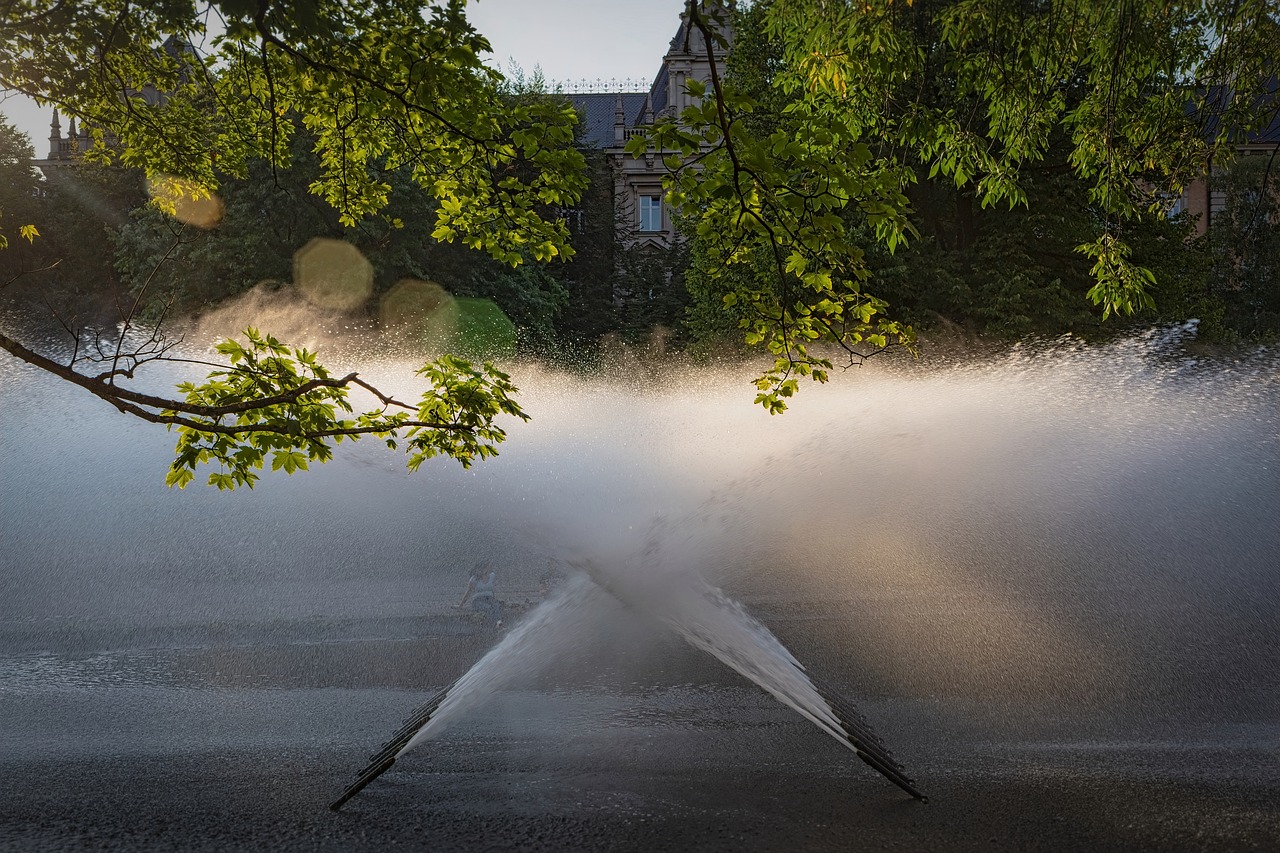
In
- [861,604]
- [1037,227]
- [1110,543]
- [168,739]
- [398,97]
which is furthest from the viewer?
[1037,227]

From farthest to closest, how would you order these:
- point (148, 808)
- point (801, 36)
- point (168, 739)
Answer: point (168, 739) < point (148, 808) < point (801, 36)

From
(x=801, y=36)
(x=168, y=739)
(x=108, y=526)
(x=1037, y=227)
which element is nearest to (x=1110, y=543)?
(x=1037, y=227)

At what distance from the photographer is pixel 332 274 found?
29266mm

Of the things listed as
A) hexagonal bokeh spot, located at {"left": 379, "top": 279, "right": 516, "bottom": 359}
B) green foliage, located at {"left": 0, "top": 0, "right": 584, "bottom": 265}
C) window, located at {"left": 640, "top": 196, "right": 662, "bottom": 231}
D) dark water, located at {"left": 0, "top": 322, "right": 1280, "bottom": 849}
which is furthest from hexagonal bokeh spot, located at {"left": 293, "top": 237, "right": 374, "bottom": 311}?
green foliage, located at {"left": 0, "top": 0, "right": 584, "bottom": 265}

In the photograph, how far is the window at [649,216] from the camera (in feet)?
153

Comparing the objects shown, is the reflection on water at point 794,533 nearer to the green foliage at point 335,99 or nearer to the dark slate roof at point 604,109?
the green foliage at point 335,99

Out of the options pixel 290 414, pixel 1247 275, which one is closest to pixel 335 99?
pixel 290 414

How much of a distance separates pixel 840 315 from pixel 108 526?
16242 mm

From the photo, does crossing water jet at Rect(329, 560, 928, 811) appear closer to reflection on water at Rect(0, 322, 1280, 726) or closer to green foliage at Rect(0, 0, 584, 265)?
reflection on water at Rect(0, 322, 1280, 726)

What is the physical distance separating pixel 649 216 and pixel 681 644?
37208 millimetres

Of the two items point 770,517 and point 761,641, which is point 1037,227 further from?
point 761,641

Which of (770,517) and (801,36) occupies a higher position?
(801,36)

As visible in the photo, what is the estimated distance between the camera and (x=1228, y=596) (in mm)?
14320

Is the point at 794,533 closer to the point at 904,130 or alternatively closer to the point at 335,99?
the point at 904,130
